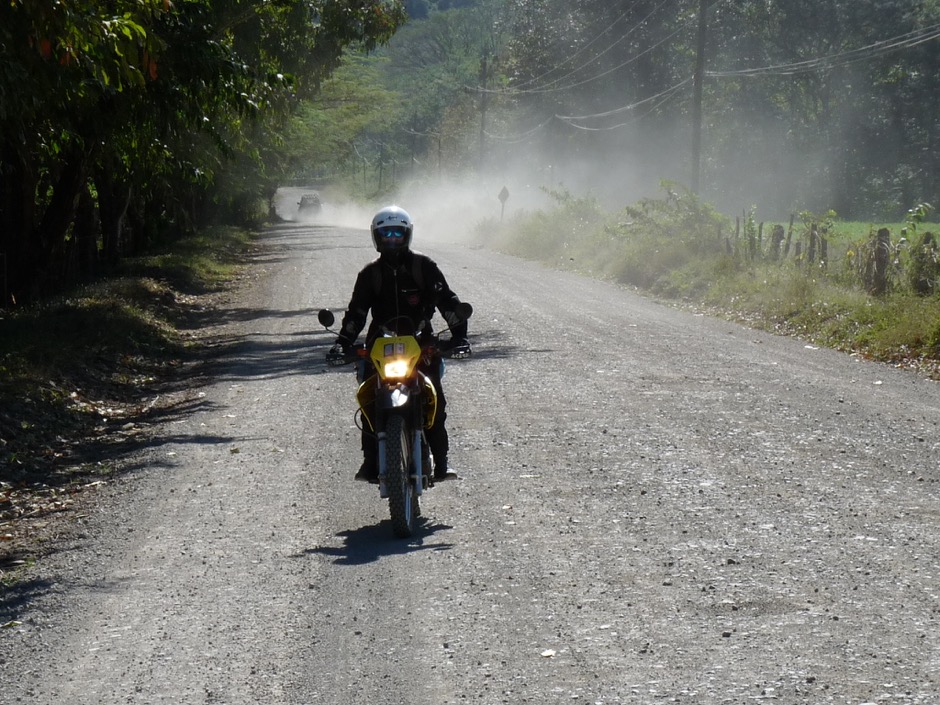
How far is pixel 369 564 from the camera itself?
22.2ft

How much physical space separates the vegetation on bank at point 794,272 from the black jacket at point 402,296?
28.8 feet

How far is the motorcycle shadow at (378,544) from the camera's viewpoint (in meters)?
6.96

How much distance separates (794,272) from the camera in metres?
23.0

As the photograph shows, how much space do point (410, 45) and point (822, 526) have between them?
13721cm

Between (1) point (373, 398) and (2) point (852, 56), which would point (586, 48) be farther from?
(1) point (373, 398)

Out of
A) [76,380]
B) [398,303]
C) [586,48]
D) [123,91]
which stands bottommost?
[76,380]

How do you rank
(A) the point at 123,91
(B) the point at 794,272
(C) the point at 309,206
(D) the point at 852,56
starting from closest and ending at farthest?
(A) the point at 123,91
(B) the point at 794,272
(D) the point at 852,56
(C) the point at 309,206

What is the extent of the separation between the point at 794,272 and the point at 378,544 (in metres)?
17.2

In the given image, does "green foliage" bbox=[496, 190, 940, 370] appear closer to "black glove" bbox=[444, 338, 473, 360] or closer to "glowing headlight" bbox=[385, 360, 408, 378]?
"black glove" bbox=[444, 338, 473, 360]

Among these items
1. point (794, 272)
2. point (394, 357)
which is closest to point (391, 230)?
point (394, 357)

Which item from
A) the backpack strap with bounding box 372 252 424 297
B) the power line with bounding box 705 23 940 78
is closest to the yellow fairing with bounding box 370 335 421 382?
the backpack strap with bounding box 372 252 424 297

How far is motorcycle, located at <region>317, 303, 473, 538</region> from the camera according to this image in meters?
7.24

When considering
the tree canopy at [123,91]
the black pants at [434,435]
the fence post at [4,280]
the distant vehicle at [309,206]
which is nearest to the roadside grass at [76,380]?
the fence post at [4,280]

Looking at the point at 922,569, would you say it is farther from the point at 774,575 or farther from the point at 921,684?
the point at 921,684
